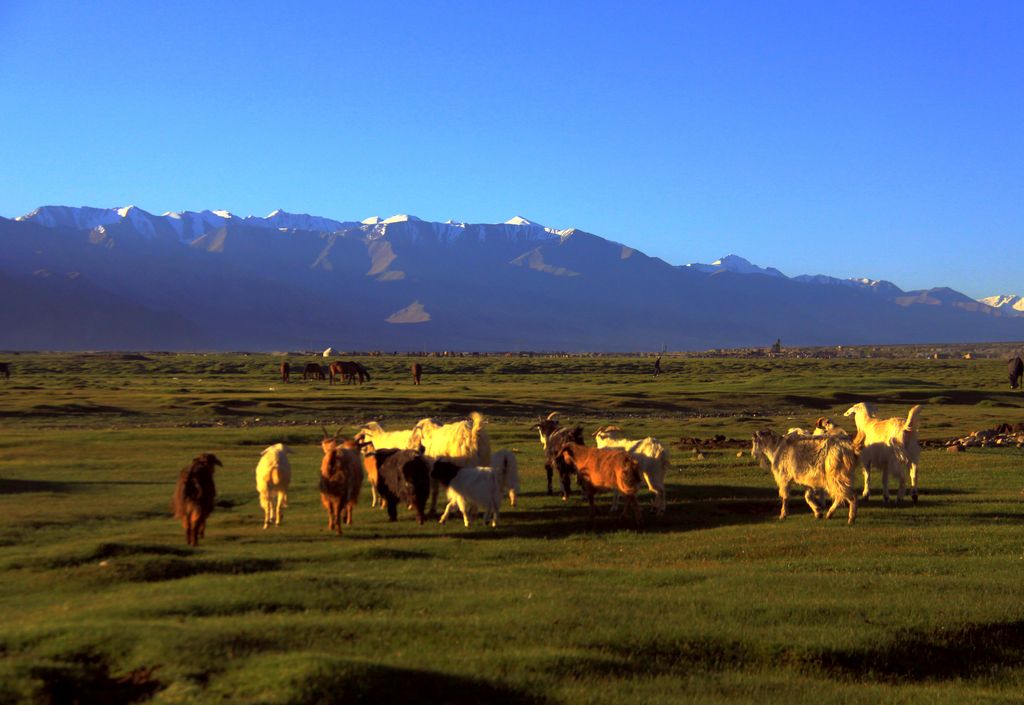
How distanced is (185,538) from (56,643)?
17.7 ft

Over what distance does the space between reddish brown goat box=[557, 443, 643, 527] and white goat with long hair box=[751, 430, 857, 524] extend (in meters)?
2.36

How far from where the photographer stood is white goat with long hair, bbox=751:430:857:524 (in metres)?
16.1

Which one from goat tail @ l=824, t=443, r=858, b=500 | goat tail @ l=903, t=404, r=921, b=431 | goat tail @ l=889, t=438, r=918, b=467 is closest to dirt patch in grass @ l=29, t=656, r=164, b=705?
goat tail @ l=824, t=443, r=858, b=500

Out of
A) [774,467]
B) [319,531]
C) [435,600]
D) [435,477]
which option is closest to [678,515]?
[774,467]

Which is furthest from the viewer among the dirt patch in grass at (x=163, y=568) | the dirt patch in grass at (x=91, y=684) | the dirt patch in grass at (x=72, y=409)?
the dirt patch in grass at (x=72, y=409)

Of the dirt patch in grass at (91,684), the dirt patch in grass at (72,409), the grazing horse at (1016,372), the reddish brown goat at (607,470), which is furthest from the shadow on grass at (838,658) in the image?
the grazing horse at (1016,372)

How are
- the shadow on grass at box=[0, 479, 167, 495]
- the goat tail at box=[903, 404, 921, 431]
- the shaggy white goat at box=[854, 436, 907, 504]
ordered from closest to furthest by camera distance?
the goat tail at box=[903, 404, 921, 431]
the shaggy white goat at box=[854, 436, 907, 504]
the shadow on grass at box=[0, 479, 167, 495]

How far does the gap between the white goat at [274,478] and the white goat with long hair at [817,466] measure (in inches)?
307

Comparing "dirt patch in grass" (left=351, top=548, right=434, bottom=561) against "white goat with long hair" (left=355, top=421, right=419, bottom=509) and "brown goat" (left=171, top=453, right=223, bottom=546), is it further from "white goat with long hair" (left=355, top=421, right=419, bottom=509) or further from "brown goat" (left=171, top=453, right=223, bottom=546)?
"white goat with long hair" (left=355, top=421, right=419, bottom=509)

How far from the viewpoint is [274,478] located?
15633mm

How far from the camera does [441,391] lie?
5241 centimetres

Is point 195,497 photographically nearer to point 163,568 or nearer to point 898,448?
point 163,568

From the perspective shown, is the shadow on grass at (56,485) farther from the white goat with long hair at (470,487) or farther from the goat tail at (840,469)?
the goat tail at (840,469)

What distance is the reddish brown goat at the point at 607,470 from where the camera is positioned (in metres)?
16.1
